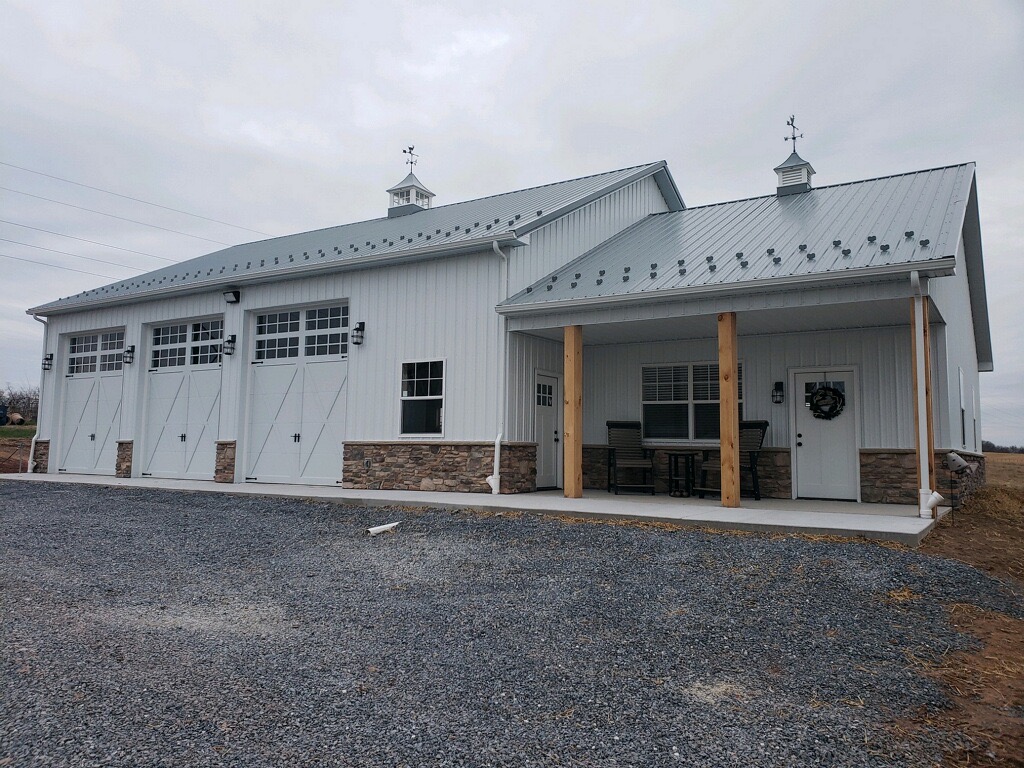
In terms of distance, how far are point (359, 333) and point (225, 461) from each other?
3.87 m

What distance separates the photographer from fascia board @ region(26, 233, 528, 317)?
10.5 metres

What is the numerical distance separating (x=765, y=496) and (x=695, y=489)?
1029 millimetres

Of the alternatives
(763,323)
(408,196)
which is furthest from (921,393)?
(408,196)

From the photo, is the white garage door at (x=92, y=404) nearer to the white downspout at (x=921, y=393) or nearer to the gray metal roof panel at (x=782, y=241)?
the gray metal roof panel at (x=782, y=241)

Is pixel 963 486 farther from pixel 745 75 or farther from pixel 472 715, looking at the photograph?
pixel 472 715

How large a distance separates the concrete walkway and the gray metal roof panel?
2.68 meters

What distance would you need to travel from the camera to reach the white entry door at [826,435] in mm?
9922

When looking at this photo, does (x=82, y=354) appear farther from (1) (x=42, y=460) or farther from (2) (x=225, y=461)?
(2) (x=225, y=461)

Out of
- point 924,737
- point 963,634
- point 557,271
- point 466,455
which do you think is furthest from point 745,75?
point 924,737

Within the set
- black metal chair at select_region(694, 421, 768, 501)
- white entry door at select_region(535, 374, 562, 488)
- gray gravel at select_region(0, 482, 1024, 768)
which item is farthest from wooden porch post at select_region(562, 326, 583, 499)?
gray gravel at select_region(0, 482, 1024, 768)

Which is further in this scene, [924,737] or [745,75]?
[745,75]

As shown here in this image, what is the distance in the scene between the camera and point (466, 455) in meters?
10.4

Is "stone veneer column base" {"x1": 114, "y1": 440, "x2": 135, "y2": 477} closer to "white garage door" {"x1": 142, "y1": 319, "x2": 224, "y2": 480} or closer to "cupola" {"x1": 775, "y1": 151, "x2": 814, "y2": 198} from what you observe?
"white garage door" {"x1": 142, "y1": 319, "x2": 224, "y2": 480}

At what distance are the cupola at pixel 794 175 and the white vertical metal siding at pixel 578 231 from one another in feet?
8.63
